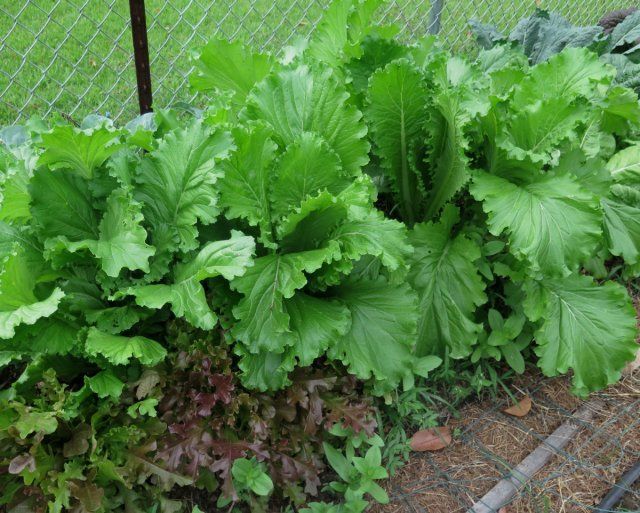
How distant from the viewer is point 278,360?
2.25 meters

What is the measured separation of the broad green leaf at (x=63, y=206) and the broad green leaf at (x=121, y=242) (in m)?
0.10

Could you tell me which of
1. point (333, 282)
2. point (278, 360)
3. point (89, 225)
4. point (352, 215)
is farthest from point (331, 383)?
point (89, 225)

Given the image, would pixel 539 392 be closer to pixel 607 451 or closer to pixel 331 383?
pixel 607 451

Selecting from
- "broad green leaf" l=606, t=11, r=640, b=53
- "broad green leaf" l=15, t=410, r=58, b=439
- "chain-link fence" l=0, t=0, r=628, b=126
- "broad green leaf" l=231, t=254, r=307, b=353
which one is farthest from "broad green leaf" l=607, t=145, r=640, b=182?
"broad green leaf" l=15, t=410, r=58, b=439

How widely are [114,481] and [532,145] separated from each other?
2.04 m

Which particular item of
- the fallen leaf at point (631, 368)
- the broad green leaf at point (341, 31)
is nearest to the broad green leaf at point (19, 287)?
the broad green leaf at point (341, 31)

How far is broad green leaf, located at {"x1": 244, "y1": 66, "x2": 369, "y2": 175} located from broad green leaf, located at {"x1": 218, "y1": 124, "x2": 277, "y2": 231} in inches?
6.5

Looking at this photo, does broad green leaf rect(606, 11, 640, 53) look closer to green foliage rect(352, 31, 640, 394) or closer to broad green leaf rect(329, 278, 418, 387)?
green foliage rect(352, 31, 640, 394)

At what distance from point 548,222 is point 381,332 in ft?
2.47

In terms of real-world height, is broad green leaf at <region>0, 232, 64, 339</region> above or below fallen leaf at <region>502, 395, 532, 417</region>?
below

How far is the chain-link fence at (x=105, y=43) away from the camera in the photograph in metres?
4.15

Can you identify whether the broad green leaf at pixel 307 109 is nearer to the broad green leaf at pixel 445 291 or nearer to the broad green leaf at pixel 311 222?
the broad green leaf at pixel 311 222

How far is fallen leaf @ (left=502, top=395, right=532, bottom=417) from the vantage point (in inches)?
109

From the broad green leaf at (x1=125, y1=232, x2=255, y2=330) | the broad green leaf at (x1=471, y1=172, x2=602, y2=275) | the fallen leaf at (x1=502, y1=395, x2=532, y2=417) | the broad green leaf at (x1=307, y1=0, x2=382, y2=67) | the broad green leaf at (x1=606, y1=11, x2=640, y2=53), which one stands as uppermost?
the broad green leaf at (x1=606, y1=11, x2=640, y2=53)
